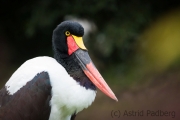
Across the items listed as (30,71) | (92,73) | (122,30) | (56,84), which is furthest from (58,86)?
(122,30)

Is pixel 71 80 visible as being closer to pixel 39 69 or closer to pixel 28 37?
pixel 39 69

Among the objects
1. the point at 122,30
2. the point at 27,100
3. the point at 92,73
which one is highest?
the point at 122,30

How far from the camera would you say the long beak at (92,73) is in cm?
591

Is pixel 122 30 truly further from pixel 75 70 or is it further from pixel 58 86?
pixel 58 86

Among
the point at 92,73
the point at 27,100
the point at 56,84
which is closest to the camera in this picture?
the point at 27,100

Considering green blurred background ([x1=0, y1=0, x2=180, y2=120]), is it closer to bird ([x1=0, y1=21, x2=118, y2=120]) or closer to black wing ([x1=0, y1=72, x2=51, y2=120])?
bird ([x1=0, y1=21, x2=118, y2=120])

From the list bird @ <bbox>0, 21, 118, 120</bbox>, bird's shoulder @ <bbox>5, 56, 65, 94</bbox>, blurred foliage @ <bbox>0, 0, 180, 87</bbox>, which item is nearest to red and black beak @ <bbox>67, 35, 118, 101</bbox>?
bird @ <bbox>0, 21, 118, 120</bbox>

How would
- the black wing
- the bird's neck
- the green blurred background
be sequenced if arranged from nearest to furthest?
1. the black wing
2. the bird's neck
3. the green blurred background

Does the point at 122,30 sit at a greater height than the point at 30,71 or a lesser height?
greater

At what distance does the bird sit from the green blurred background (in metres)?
3.82

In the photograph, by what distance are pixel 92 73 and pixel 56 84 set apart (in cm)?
45

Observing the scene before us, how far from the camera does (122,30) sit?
10383 millimetres

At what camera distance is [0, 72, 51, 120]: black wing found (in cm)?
559

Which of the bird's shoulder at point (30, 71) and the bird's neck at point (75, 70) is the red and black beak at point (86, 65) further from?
the bird's shoulder at point (30, 71)
